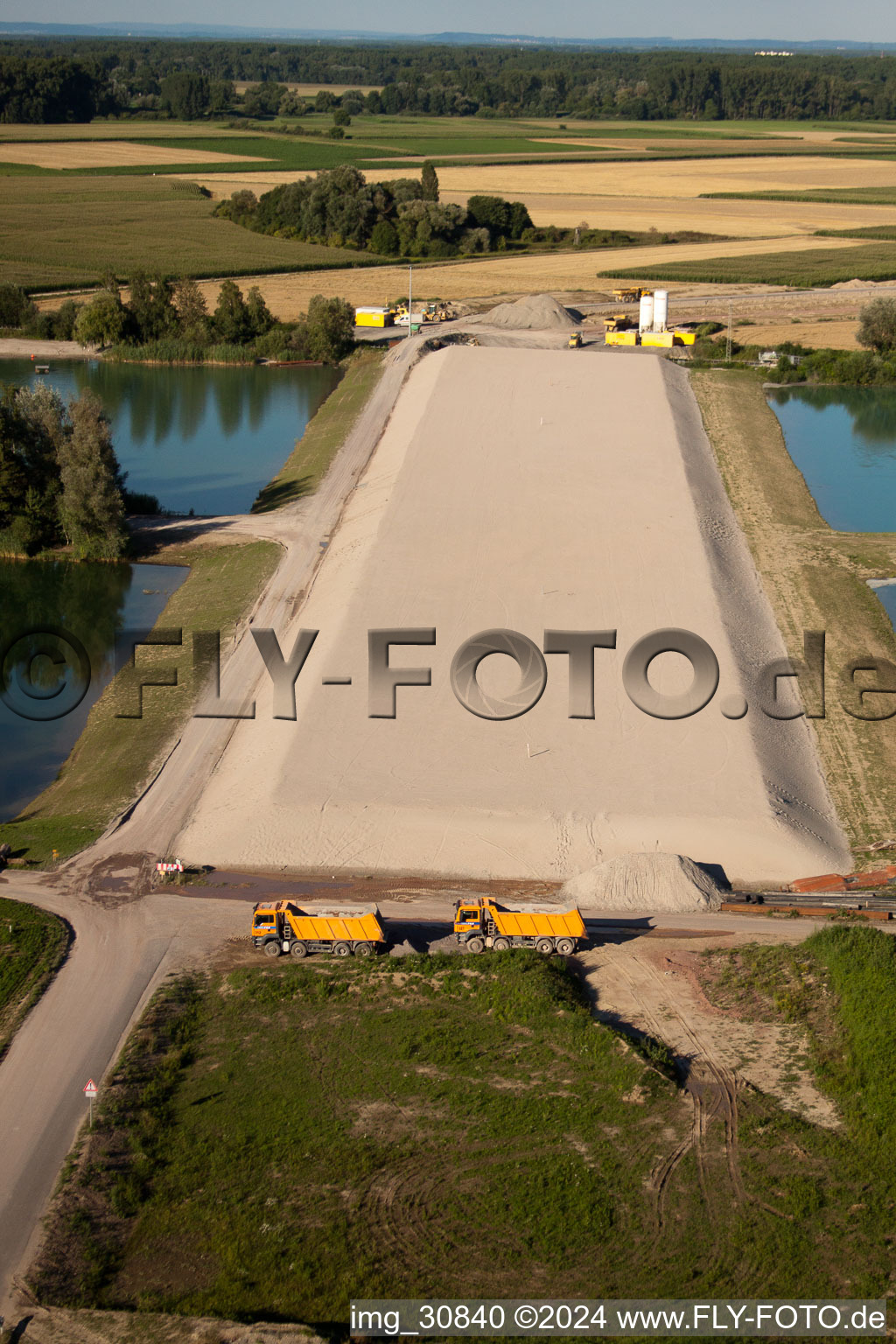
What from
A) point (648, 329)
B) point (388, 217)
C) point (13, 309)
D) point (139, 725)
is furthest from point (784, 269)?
point (139, 725)

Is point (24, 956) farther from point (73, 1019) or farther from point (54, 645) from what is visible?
point (54, 645)

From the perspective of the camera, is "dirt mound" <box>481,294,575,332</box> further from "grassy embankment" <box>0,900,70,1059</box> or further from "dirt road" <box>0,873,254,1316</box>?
"grassy embankment" <box>0,900,70,1059</box>

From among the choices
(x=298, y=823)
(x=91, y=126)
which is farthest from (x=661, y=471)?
(x=91, y=126)

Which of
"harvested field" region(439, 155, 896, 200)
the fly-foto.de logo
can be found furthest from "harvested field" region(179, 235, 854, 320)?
the fly-foto.de logo

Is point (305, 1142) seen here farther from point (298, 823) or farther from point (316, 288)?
point (316, 288)

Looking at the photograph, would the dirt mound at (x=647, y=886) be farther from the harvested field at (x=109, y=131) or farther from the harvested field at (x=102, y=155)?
the harvested field at (x=109, y=131)

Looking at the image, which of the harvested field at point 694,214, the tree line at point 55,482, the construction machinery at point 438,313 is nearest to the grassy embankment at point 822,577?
the construction machinery at point 438,313
